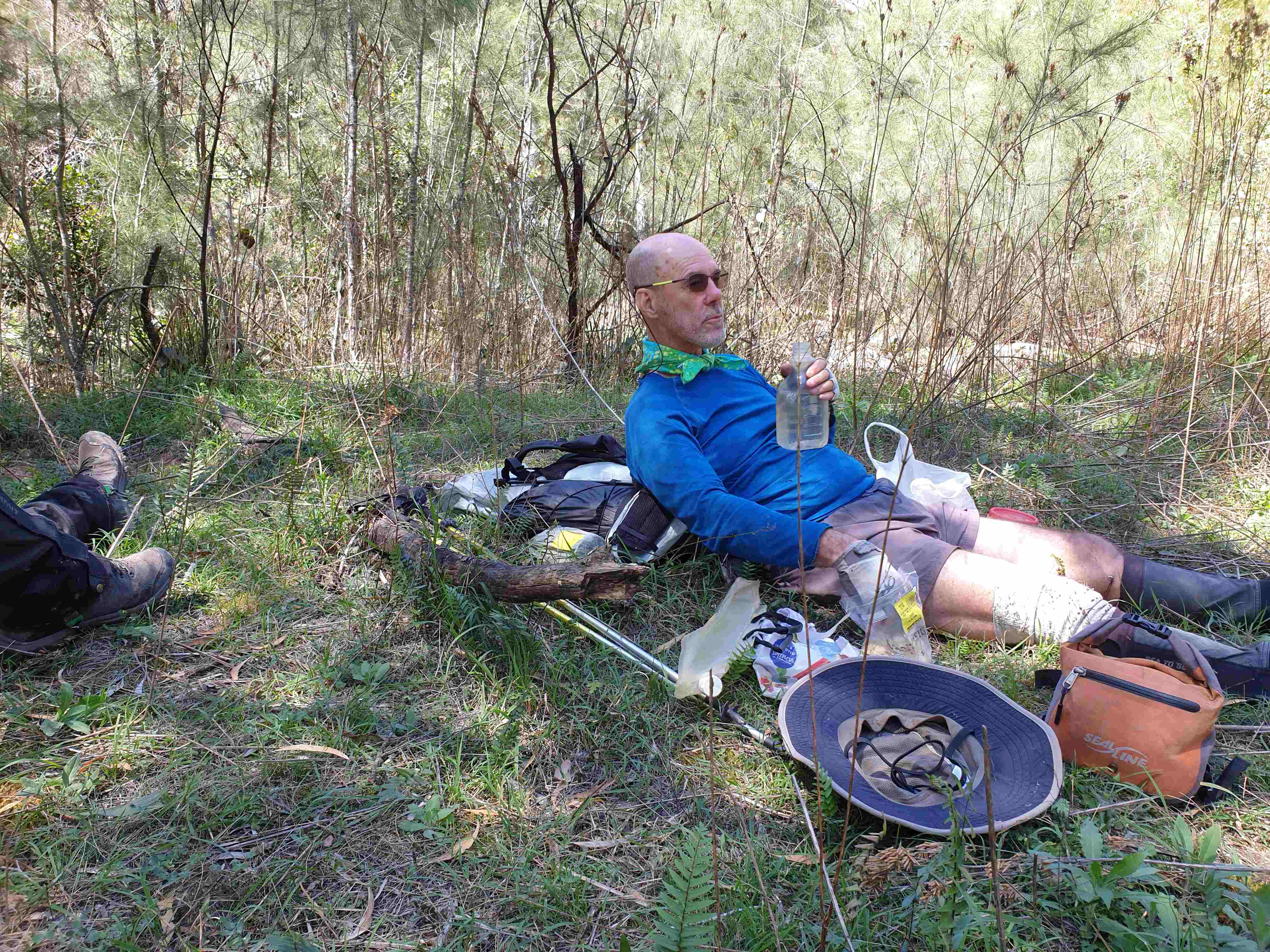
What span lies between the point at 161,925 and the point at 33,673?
98 cm

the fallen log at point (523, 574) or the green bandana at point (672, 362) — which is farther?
the green bandana at point (672, 362)

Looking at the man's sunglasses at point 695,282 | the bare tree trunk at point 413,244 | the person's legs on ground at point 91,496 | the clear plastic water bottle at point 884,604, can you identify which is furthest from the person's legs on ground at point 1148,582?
the bare tree trunk at point 413,244

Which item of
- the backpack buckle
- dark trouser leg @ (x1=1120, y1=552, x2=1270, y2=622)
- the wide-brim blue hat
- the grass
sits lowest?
the grass

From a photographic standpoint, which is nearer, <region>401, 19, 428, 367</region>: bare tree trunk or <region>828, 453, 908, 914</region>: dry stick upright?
<region>828, 453, 908, 914</region>: dry stick upright

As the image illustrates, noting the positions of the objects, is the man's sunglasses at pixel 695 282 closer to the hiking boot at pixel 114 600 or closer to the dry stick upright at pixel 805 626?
the dry stick upright at pixel 805 626

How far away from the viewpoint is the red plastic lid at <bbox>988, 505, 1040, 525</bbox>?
257 cm

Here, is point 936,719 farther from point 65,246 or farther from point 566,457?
point 65,246

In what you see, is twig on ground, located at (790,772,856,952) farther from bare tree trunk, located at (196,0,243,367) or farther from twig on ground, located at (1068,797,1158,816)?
bare tree trunk, located at (196,0,243,367)

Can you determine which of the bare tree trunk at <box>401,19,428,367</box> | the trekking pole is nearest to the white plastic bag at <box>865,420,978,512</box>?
the trekking pole

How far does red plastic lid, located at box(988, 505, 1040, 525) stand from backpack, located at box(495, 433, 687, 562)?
40.5 inches

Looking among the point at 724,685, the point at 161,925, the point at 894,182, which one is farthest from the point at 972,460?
the point at 894,182

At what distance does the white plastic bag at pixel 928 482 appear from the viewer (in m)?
2.60

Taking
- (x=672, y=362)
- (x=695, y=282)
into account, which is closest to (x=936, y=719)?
(x=672, y=362)

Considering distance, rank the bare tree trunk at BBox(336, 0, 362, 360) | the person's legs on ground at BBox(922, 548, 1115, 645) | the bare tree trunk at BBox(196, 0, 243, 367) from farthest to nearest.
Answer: the bare tree trunk at BBox(336, 0, 362, 360) → the bare tree trunk at BBox(196, 0, 243, 367) → the person's legs on ground at BBox(922, 548, 1115, 645)
